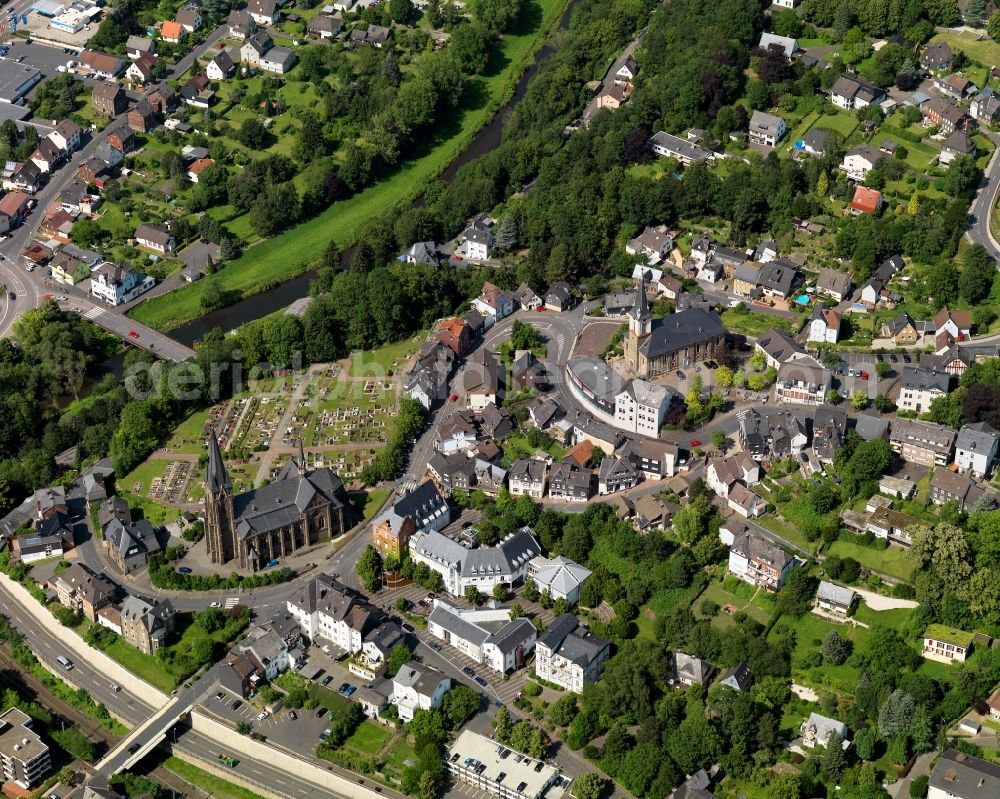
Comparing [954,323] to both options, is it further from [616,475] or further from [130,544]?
[130,544]

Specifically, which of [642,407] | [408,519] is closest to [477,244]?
[642,407]

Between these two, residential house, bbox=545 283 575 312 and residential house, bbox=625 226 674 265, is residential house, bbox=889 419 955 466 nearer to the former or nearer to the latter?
residential house, bbox=545 283 575 312

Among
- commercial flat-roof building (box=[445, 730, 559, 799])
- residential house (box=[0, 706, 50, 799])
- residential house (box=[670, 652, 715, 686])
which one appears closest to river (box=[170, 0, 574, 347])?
residential house (box=[0, 706, 50, 799])

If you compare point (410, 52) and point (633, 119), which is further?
point (410, 52)

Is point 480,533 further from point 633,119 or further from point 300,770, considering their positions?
point 633,119

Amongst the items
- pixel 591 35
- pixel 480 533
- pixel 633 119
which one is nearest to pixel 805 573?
pixel 480 533

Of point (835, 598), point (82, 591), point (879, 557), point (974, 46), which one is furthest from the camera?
point (974, 46)

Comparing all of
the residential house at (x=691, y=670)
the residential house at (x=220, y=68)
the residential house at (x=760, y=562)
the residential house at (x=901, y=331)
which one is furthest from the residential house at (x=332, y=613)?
the residential house at (x=220, y=68)
